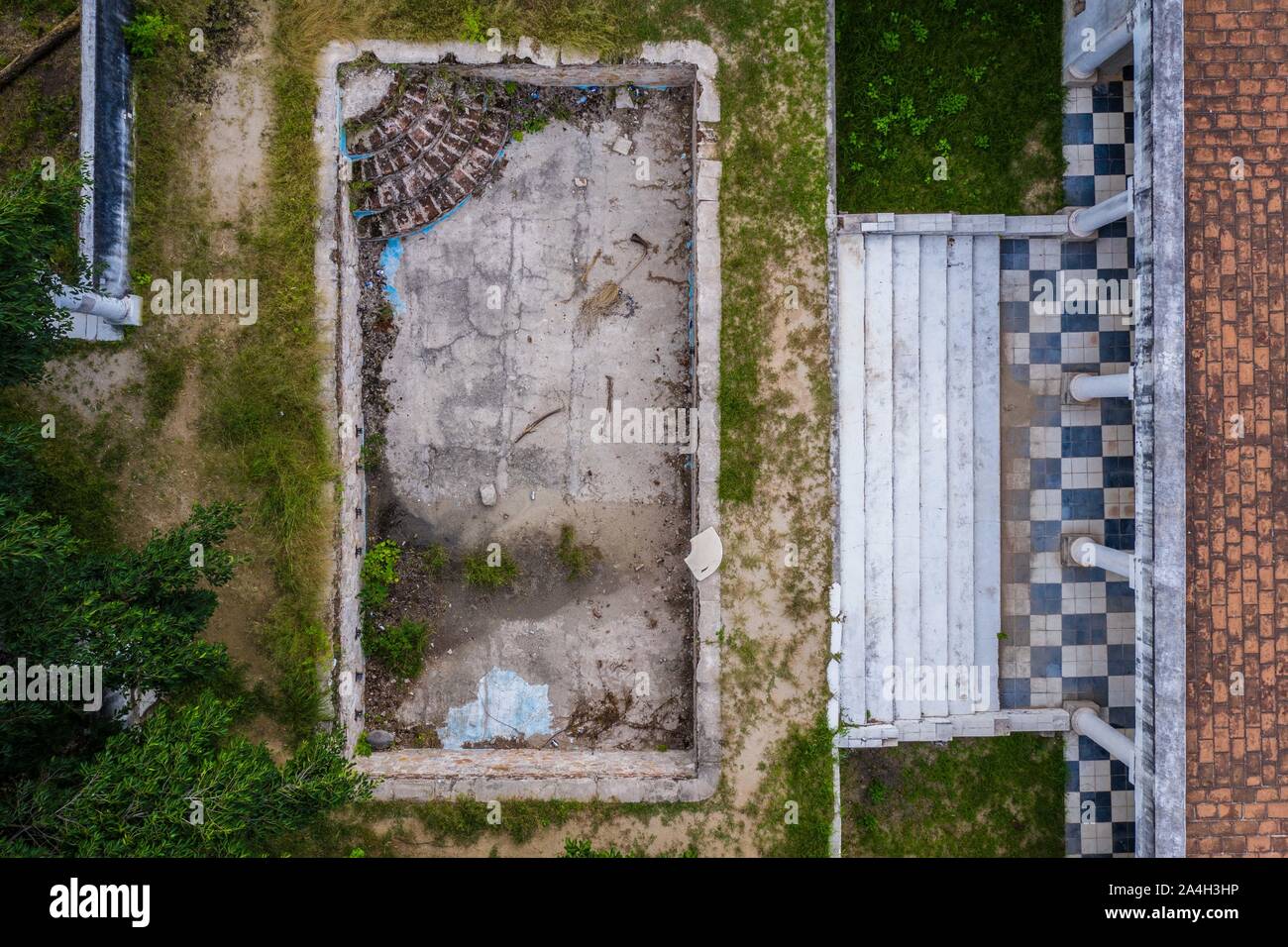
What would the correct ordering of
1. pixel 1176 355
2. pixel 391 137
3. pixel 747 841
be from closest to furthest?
pixel 1176 355, pixel 747 841, pixel 391 137

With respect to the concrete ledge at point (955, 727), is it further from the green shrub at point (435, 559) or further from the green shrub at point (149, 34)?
the green shrub at point (149, 34)

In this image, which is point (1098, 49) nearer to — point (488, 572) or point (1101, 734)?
point (1101, 734)

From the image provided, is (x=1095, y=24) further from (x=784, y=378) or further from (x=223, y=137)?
(x=223, y=137)

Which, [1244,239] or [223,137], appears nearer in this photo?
[1244,239]

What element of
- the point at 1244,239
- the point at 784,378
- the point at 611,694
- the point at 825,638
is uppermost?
the point at 1244,239

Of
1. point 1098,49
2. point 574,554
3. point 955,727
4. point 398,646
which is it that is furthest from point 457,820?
point 1098,49

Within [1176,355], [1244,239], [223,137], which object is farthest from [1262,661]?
[223,137]
